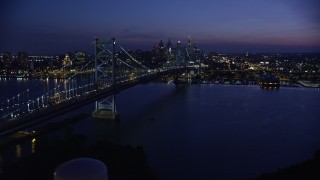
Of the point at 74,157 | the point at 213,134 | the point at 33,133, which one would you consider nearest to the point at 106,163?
the point at 74,157

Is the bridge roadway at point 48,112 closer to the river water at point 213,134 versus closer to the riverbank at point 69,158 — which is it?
the riverbank at point 69,158

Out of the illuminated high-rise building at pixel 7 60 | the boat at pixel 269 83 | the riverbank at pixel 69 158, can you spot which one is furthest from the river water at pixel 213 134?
the illuminated high-rise building at pixel 7 60

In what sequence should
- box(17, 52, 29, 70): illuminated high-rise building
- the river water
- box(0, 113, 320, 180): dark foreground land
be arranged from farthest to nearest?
1. box(17, 52, 29, 70): illuminated high-rise building
2. the river water
3. box(0, 113, 320, 180): dark foreground land

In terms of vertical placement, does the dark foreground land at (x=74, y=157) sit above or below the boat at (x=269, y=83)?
above

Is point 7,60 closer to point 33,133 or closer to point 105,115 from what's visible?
point 105,115

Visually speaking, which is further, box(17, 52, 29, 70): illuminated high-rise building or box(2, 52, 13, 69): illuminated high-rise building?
box(17, 52, 29, 70): illuminated high-rise building

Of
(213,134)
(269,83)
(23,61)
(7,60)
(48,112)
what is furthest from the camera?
(23,61)

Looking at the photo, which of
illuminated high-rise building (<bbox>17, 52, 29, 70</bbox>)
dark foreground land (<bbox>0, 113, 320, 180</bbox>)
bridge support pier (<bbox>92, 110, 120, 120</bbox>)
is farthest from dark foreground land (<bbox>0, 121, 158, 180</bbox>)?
illuminated high-rise building (<bbox>17, 52, 29, 70</bbox>)

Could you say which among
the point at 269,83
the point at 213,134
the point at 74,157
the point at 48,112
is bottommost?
the point at 269,83

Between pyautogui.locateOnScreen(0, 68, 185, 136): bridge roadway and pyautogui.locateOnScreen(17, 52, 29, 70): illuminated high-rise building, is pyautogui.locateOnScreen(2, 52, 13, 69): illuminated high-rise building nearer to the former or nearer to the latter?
pyautogui.locateOnScreen(17, 52, 29, 70): illuminated high-rise building
